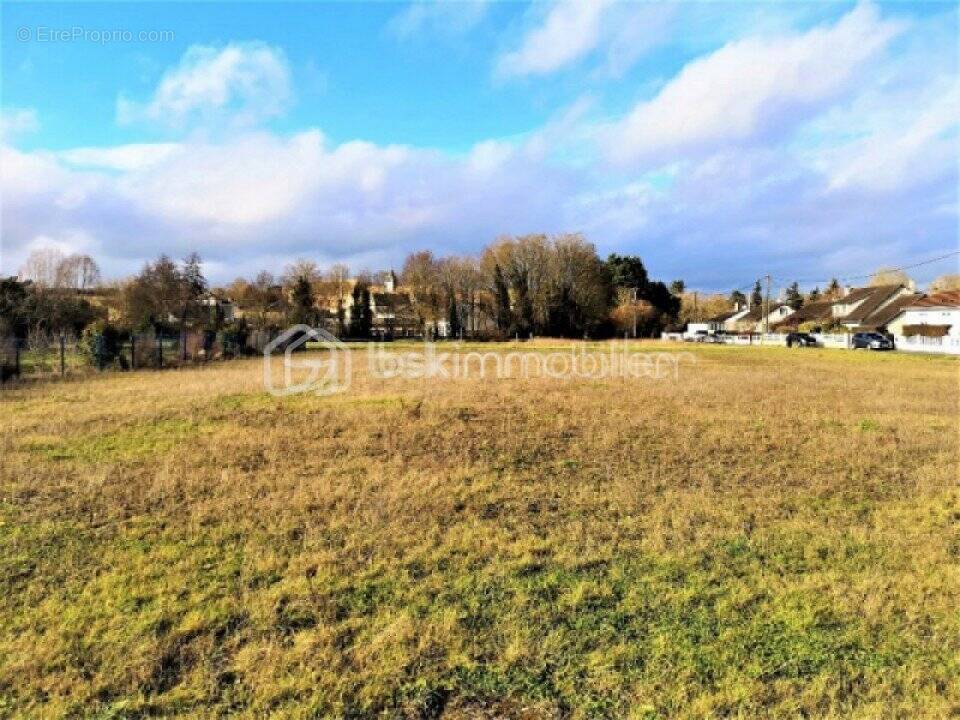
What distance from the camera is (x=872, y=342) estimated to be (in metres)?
42.2

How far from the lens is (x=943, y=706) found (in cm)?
275

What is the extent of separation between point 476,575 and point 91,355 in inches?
812

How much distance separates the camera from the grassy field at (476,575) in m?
2.87

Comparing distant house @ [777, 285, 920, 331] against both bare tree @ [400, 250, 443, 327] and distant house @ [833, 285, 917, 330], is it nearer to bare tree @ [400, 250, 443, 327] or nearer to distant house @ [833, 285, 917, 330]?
distant house @ [833, 285, 917, 330]

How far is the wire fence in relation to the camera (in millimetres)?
17016

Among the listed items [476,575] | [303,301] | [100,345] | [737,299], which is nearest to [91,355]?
[100,345]

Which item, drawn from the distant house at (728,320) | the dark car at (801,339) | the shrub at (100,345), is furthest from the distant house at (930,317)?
the shrub at (100,345)

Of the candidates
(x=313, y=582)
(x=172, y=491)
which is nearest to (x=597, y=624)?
(x=313, y=582)

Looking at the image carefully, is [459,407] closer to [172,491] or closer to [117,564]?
[172,491]

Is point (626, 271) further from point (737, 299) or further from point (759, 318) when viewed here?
point (737, 299)

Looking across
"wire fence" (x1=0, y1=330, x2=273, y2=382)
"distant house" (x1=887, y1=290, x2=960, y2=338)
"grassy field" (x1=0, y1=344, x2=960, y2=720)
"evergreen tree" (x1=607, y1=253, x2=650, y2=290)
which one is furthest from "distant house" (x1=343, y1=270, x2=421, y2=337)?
"grassy field" (x1=0, y1=344, x2=960, y2=720)

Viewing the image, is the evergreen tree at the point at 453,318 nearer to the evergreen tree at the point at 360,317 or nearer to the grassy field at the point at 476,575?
the evergreen tree at the point at 360,317

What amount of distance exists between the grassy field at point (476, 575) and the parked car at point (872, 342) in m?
39.3

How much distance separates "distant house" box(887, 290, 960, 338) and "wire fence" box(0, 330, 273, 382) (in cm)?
5601
